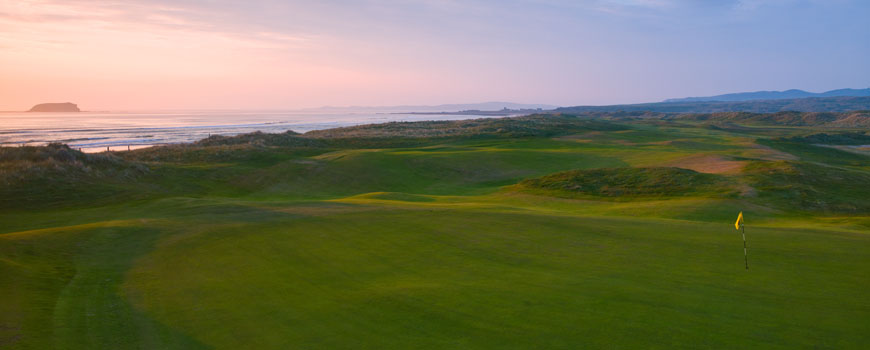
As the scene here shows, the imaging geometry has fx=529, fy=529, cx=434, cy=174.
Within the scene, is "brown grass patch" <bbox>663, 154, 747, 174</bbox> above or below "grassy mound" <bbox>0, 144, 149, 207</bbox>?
below

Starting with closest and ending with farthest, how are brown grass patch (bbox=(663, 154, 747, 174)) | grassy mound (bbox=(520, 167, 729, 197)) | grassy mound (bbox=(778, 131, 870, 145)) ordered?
grassy mound (bbox=(520, 167, 729, 197)) → brown grass patch (bbox=(663, 154, 747, 174)) → grassy mound (bbox=(778, 131, 870, 145))

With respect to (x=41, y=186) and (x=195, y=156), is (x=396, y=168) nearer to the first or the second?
(x=195, y=156)

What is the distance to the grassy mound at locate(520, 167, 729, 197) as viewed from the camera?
32375mm

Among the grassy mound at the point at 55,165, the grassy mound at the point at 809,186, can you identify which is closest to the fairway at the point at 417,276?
the grassy mound at the point at 809,186

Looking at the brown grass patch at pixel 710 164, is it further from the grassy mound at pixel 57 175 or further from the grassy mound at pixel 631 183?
the grassy mound at pixel 57 175

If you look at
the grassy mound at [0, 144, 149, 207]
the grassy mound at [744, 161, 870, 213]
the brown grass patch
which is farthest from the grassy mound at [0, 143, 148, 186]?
the brown grass patch

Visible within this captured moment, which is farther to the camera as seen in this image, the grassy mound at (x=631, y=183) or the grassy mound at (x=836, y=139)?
the grassy mound at (x=836, y=139)

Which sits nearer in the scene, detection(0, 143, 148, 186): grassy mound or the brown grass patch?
detection(0, 143, 148, 186): grassy mound

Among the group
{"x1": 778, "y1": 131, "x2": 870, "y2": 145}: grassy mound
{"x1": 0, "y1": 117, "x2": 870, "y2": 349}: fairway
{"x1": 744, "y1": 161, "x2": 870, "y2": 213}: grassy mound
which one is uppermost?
{"x1": 0, "y1": 117, "x2": 870, "y2": 349}: fairway

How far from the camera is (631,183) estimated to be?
3475 cm

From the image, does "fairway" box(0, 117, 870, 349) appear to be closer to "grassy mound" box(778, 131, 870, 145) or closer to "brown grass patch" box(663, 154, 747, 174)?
"brown grass patch" box(663, 154, 747, 174)

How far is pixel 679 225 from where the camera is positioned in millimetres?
18047

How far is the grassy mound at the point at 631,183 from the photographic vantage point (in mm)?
32375

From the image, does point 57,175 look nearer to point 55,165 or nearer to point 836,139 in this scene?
point 55,165
